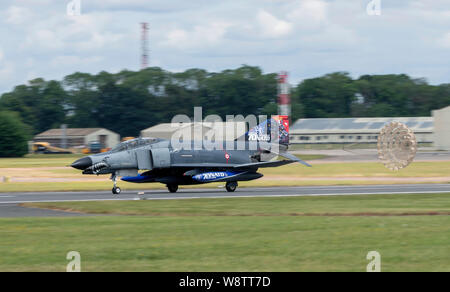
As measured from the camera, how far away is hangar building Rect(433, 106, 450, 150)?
8588 cm

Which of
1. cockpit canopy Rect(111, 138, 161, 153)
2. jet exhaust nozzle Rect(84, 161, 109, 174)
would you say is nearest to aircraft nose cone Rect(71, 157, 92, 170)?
jet exhaust nozzle Rect(84, 161, 109, 174)

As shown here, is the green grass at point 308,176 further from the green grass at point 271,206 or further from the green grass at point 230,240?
the green grass at point 230,240

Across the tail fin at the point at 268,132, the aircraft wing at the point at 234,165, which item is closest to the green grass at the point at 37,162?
the tail fin at the point at 268,132

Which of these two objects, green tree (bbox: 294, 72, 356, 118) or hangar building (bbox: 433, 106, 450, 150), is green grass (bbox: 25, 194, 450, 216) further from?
green tree (bbox: 294, 72, 356, 118)

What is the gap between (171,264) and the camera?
10.5 metres

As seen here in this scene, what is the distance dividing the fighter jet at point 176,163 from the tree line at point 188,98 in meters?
86.6

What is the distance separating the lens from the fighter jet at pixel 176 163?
27.6 m

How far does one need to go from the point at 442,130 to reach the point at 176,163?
67.7m

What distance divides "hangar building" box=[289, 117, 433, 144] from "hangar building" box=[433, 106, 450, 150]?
10.8 meters

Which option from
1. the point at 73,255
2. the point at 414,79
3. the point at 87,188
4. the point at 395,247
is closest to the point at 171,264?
the point at 73,255

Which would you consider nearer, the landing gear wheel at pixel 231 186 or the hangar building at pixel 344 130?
the landing gear wheel at pixel 231 186

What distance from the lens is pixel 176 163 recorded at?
28734 millimetres

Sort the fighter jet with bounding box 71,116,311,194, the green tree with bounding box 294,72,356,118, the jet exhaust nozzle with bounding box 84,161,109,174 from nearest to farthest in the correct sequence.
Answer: the jet exhaust nozzle with bounding box 84,161,109,174, the fighter jet with bounding box 71,116,311,194, the green tree with bounding box 294,72,356,118

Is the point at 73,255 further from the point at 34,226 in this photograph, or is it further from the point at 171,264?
the point at 34,226
